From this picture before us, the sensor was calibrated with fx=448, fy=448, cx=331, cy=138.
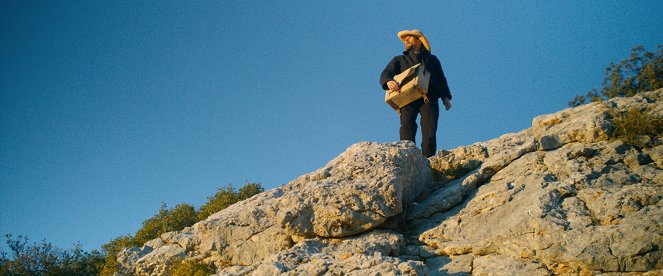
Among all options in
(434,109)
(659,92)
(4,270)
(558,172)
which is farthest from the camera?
(4,270)

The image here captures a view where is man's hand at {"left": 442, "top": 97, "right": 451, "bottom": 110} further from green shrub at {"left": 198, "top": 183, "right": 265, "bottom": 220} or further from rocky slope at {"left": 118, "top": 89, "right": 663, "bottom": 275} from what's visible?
green shrub at {"left": 198, "top": 183, "right": 265, "bottom": 220}

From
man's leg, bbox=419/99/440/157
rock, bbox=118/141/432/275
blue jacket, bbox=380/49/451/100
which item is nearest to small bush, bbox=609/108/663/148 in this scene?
rock, bbox=118/141/432/275

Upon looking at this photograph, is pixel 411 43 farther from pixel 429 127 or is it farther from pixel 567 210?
pixel 567 210

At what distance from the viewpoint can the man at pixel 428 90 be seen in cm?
1049

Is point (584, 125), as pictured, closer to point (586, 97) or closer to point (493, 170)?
point (493, 170)

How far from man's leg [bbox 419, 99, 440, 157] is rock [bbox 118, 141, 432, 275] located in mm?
1508

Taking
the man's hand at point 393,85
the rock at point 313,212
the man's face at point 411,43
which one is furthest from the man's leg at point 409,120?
the rock at point 313,212

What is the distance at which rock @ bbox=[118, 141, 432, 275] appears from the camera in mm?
6867

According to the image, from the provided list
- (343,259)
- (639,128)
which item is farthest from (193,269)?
(639,128)

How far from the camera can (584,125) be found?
806 cm

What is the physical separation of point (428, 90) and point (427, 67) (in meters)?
0.58

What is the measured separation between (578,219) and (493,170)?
2.58 metres

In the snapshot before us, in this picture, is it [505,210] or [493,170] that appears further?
[493,170]

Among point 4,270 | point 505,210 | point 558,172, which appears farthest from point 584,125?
point 4,270
